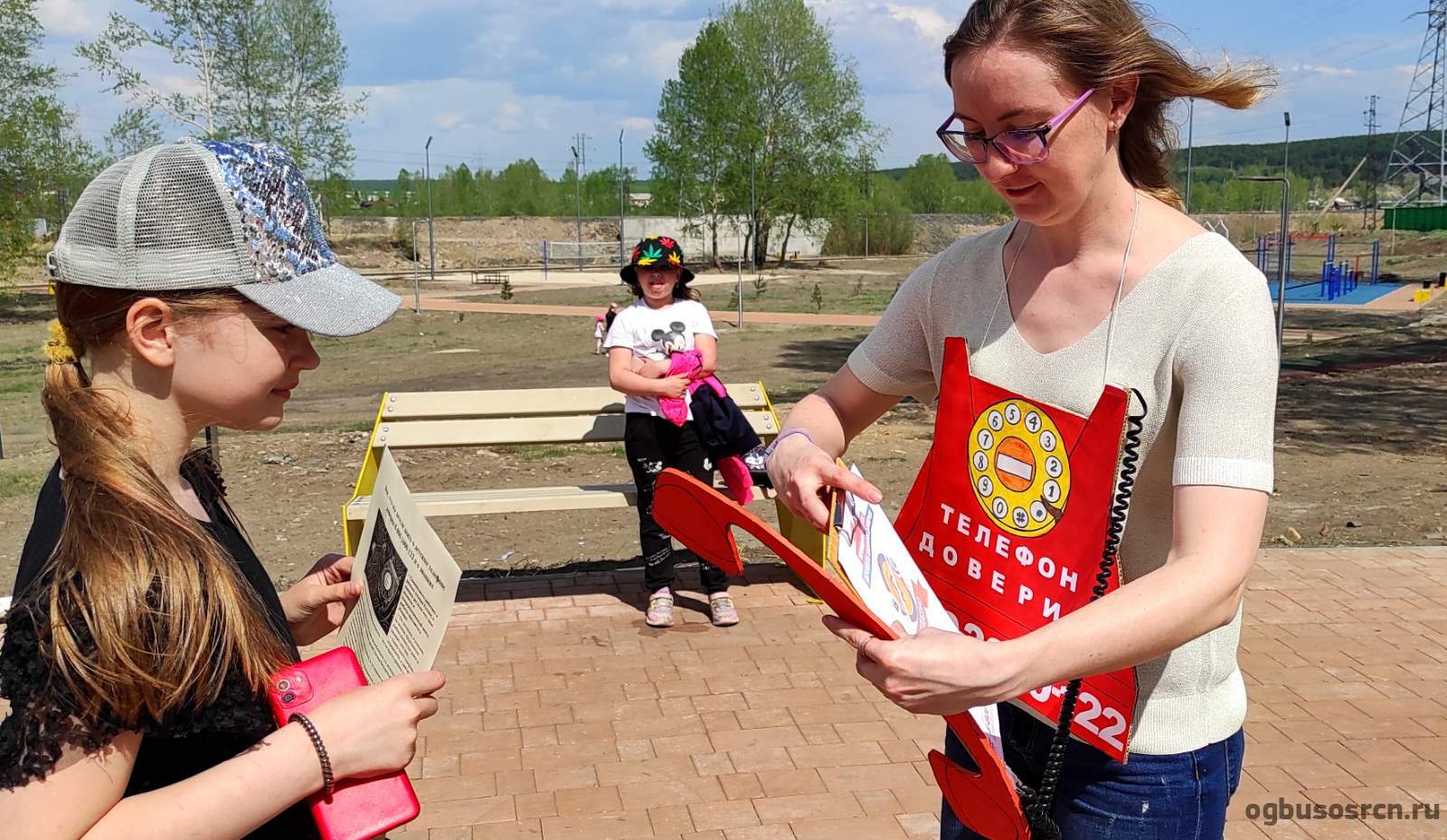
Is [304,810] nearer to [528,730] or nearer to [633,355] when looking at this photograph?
[528,730]

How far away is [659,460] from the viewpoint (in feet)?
19.6

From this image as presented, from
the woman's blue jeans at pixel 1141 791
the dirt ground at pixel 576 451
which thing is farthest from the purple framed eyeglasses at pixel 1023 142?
the dirt ground at pixel 576 451

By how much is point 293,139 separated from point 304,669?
3425cm

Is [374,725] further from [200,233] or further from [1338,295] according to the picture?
[1338,295]

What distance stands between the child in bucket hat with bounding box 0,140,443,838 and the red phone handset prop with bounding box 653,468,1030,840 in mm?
409

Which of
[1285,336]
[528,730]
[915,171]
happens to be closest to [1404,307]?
[1285,336]

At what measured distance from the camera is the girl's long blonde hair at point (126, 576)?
1294 mm

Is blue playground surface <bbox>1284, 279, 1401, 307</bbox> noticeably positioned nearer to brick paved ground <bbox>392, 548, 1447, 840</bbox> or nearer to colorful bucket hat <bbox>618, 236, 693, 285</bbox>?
brick paved ground <bbox>392, 548, 1447, 840</bbox>

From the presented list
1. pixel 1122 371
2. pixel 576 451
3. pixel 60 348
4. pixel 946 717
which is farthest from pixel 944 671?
pixel 576 451

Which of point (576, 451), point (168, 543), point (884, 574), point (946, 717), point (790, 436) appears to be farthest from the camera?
point (576, 451)

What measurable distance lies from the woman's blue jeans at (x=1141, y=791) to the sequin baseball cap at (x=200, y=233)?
1.23 m

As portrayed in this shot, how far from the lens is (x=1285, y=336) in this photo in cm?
1983

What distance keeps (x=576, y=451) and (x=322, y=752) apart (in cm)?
882

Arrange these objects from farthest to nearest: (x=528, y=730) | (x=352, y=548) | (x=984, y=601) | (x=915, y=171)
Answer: (x=915, y=171) < (x=352, y=548) < (x=528, y=730) < (x=984, y=601)
